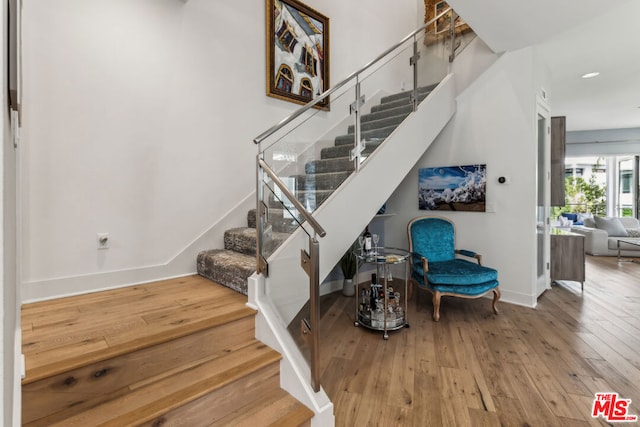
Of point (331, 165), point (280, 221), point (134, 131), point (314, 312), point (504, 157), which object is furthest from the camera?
point (504, 157)

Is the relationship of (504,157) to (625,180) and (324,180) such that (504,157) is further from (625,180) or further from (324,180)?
(625,180)

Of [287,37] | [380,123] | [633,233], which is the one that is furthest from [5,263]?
[633,233]

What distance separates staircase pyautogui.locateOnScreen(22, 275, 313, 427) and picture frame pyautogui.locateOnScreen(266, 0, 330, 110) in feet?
8.94

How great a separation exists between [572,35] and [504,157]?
1.40m

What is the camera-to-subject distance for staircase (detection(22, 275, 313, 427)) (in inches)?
59.4

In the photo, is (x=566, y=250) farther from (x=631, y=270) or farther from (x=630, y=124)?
(x=630, y=124)

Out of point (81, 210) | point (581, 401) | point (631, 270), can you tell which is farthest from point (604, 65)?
point (81, 210)

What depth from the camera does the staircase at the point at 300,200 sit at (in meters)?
2.39

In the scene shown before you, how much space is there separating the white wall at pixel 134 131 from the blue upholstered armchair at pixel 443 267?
2184 mm

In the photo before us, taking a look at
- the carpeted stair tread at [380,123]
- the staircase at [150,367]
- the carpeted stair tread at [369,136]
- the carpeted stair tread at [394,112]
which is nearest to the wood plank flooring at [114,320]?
the staircase at [150,367]

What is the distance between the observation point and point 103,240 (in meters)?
2.79

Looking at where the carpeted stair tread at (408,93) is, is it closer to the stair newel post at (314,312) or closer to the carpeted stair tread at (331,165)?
the carpeted stair tread at (331,165)

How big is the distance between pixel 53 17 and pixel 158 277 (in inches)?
89.9

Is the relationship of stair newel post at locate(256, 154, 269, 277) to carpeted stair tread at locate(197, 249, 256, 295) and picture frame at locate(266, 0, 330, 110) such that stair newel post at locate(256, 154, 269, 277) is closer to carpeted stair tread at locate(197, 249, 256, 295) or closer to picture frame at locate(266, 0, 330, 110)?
carpeted stair tread at locate(197, 249, 256, 295)
